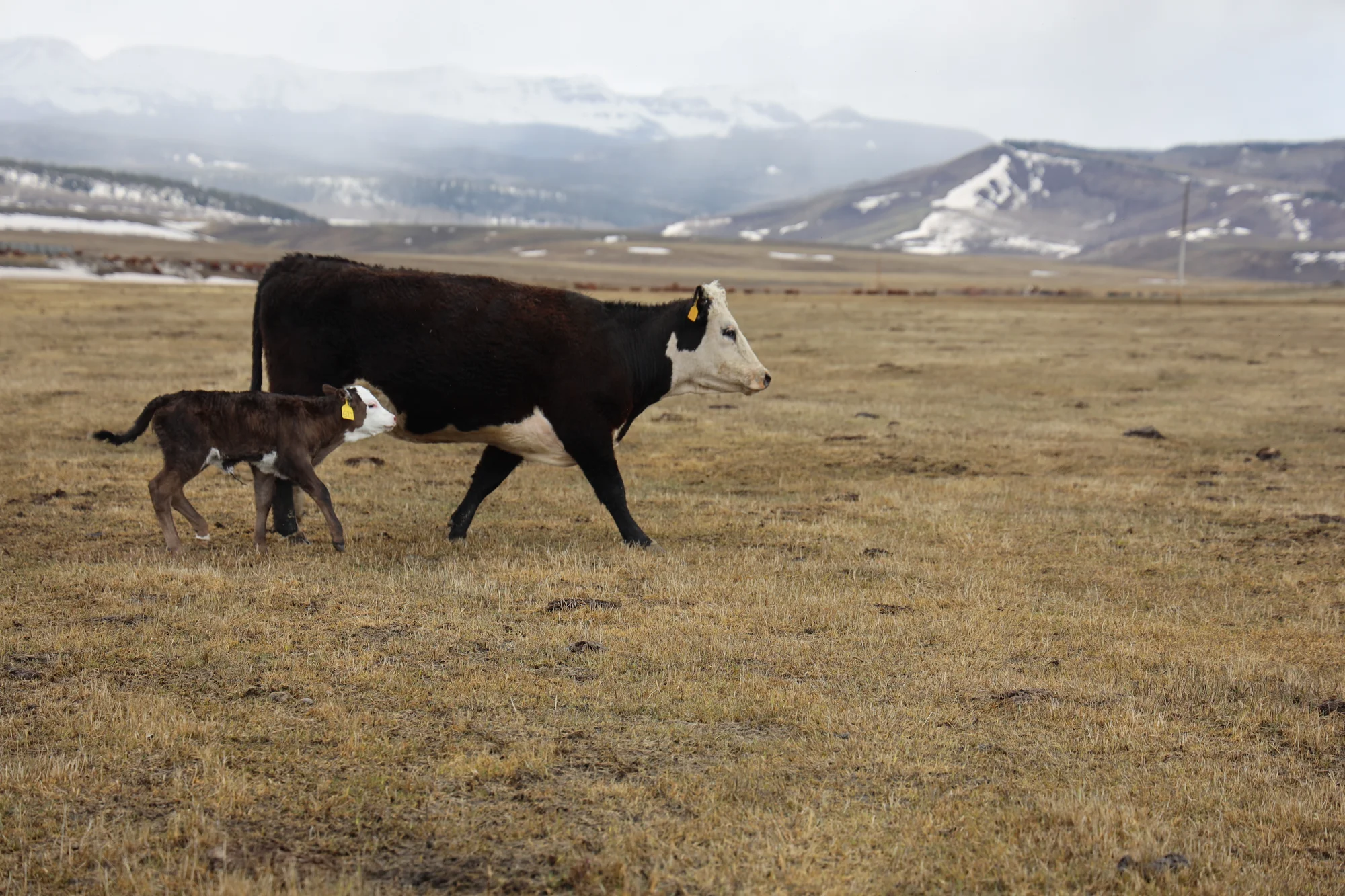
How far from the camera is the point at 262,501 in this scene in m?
10.9

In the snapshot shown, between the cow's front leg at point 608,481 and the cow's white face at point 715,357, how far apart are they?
1138 millimetres

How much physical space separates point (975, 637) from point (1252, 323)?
43.2 metres

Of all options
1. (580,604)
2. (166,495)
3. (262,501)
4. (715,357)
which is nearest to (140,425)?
(166,495)

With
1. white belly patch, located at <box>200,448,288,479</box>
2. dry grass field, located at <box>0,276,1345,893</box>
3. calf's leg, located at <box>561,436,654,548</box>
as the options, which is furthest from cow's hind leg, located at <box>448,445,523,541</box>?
white belly patch, located at <box>200,448,288,479</box>

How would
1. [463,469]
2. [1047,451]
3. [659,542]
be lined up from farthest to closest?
[1047,451] < [463,469] < [659,542]

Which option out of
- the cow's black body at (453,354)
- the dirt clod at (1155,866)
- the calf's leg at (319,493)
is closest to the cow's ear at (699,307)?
the cow's black body at (453,354)

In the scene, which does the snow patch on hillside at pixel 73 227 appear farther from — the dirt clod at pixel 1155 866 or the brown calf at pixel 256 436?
the dirt clod at pixel 1155 866

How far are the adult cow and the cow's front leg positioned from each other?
0.01m

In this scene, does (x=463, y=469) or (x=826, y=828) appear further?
(x=463, y=469)

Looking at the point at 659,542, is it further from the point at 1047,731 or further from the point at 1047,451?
the point at 1047,451

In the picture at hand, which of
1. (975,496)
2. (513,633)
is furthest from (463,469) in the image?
(513,633)

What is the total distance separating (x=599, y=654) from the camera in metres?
8.00

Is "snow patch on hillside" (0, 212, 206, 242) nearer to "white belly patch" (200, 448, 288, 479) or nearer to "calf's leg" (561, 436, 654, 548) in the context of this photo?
"white belly patch" (200, 448, 288, 479)

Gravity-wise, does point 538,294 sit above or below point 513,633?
above
